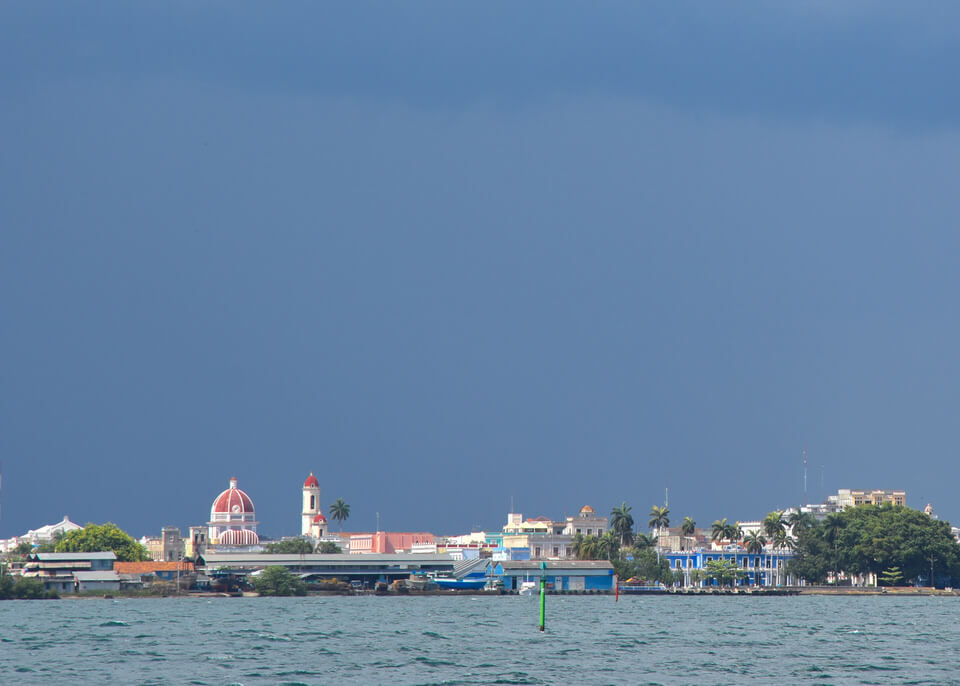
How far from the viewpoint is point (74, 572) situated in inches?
6373

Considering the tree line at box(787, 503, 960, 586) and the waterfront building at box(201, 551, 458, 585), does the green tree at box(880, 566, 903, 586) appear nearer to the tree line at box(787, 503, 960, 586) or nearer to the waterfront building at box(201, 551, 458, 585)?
the tree line at box(787, 503, 960, 586)

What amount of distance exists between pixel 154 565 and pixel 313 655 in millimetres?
113493

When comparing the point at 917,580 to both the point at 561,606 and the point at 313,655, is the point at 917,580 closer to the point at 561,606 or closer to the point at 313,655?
the point at 561,606

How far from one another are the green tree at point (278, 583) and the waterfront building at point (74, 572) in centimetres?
1510

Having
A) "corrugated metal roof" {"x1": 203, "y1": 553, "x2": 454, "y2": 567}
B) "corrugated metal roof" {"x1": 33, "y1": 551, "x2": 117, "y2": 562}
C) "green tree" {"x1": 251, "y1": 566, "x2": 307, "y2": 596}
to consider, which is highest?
"corrugated metal roof" {"x1": 33, "y1": 551, "x2": 117, "y2": 562}

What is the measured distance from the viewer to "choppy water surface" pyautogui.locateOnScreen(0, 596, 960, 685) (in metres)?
56.8

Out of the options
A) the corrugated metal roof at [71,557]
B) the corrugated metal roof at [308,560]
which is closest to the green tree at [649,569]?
the corrugated metal roof at [308,560]

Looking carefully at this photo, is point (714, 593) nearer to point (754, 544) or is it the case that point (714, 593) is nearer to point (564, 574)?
point (754, 544)

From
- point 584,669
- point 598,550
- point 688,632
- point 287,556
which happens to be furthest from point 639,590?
point 584,669

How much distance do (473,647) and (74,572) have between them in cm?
10101

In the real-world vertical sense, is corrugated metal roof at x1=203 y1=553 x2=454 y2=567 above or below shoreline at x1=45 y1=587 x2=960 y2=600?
above

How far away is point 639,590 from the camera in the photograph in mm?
181750

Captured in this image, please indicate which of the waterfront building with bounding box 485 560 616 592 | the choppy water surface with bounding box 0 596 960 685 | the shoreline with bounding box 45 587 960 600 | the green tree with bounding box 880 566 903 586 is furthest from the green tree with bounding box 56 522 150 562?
the green tree with bounding box 880 566 903 586

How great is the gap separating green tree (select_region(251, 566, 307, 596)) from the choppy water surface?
4493 cm
